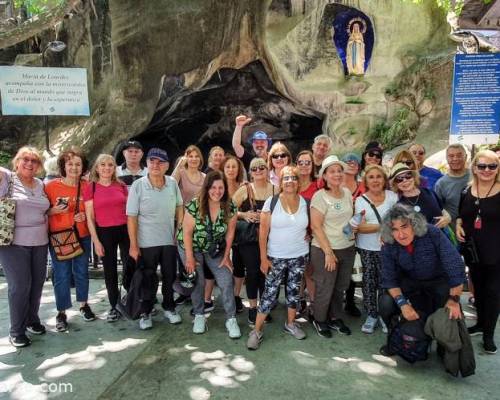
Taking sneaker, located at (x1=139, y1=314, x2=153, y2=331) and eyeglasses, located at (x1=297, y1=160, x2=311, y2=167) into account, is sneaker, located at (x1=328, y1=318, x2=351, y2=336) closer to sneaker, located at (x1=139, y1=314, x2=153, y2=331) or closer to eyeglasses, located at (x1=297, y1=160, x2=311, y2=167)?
eyeglasses, located at (x1=297, y1=160, x2=311, y2=167)

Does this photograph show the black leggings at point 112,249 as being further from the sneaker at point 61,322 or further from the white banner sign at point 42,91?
the white banner sign at point 42,91

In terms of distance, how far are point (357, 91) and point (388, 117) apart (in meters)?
1.09

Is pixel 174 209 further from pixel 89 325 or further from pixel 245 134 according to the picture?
pixel 245 134

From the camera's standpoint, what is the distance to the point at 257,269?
400 cm

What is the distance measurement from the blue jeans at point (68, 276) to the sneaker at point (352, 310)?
2844 mm

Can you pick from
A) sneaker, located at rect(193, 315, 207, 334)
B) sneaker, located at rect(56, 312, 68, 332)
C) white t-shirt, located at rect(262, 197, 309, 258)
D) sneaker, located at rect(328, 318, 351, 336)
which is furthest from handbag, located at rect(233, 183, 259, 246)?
sneaker, located at rect(56, 312, 68, 332)

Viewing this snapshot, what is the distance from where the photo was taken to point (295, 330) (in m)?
3.85

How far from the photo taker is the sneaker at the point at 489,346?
A: 3523 mm

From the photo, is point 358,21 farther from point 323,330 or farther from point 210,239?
point 323,330

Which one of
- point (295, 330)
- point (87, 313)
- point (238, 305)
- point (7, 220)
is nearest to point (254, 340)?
point (295, 330)

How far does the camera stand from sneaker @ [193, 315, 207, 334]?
3926mm

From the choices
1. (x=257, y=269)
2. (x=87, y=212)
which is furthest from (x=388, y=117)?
(x=87, y=212)

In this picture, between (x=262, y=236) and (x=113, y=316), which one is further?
(x=113, y=316)

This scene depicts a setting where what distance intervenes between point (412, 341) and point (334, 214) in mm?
1257
